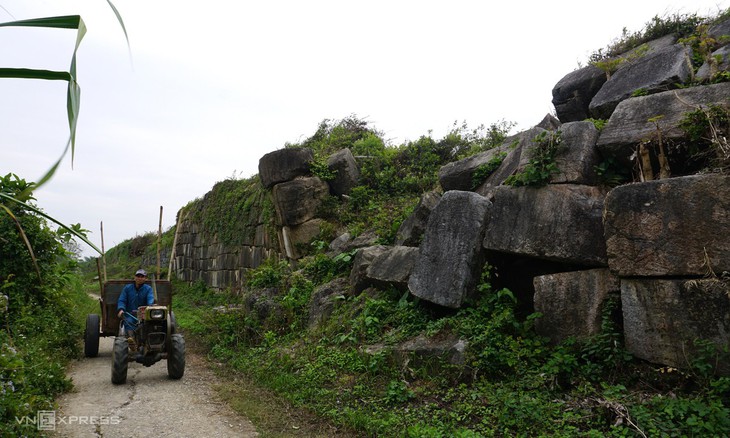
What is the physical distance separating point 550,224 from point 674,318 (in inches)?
68.5

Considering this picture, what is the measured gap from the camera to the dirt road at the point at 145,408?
→ 17.3 ft

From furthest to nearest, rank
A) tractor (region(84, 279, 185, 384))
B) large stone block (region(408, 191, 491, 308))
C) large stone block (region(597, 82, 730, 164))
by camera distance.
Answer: tractor (region(84, 279, 185, 384)) < large stone block (region(408, 191, 491, 308)) < large stone block (region(597, 82, 730, 164))

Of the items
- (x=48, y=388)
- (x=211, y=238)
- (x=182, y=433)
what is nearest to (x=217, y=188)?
(x=211, y=238)

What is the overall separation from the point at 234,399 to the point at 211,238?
39.1ft

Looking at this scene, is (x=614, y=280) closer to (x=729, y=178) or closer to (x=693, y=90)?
(x=729, y=178)

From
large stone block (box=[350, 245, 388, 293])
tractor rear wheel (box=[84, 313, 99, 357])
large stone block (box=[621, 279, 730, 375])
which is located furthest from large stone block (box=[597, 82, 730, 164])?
tractor rear wheel (box=[84, 313, 99, 357])

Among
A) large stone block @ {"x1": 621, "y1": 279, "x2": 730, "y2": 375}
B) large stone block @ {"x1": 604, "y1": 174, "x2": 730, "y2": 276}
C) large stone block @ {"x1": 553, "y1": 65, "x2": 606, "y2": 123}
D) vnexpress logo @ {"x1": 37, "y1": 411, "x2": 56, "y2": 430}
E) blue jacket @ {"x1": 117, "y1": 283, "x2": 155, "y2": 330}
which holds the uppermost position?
large stone block @ {"x1": 553, "y1": 65, "x2": 606, "y2": 123}

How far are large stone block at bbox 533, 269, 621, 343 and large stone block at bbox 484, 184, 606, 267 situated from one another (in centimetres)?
24

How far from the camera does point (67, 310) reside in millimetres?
9375

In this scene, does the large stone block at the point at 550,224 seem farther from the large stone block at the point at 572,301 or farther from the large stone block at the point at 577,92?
the large stone block at the point at 577,92

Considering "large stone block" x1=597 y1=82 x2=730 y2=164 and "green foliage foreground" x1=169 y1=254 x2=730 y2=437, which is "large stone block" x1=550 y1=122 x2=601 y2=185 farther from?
"green foliage foreground" x1=169 y1=254 x2=730 y2=437

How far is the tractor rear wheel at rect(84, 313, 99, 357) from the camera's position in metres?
8.62

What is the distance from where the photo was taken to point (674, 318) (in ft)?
15.8

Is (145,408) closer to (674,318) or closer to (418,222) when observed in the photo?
(418,222)
